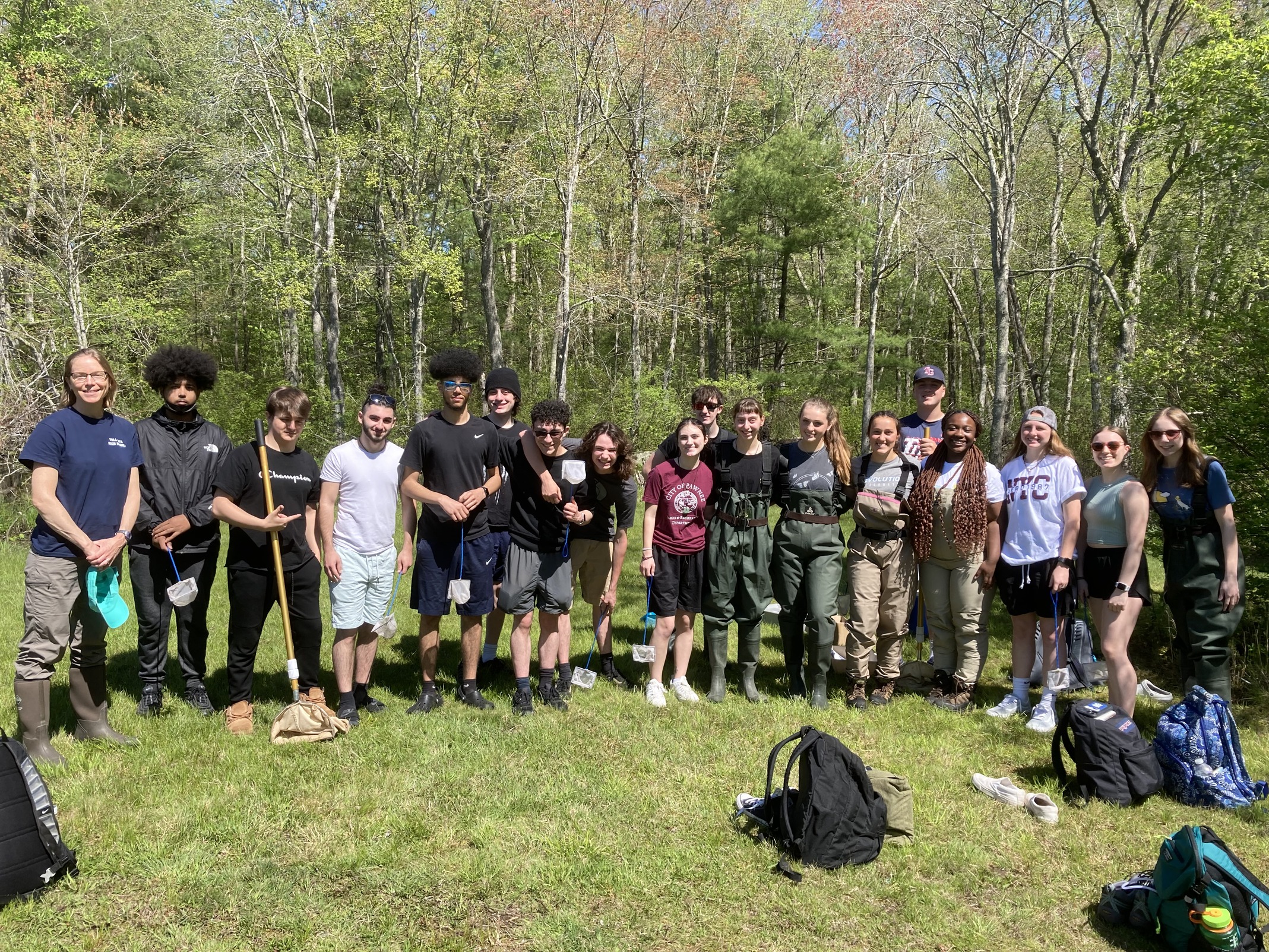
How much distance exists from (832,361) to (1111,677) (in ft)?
Answer: 61.9

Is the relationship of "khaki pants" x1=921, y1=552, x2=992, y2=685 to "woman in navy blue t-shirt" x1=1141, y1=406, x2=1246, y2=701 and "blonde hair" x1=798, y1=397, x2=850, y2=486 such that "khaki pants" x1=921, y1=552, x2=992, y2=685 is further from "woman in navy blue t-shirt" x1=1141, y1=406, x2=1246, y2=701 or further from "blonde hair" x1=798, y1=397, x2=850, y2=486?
"woman in navy blue t-shirt" x1=1141, y1=406, x2=1246, y2=701

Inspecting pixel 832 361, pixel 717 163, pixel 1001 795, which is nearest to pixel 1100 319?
pixel 832 361

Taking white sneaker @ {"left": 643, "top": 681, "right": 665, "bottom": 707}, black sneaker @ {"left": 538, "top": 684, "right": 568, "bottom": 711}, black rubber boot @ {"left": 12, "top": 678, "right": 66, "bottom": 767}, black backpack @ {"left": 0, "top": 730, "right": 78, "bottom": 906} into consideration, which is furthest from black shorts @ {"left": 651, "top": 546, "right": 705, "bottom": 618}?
black rubber boot @ {"left": 12, "top": 678, "right": 66, "bottom": 767}

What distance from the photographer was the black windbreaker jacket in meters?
4.96

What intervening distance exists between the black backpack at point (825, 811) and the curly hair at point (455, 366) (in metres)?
2.99

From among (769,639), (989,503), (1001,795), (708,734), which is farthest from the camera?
(769,639)

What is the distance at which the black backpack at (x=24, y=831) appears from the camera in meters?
2.98

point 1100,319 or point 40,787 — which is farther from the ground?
point 1100,319

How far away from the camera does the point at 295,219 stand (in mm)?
21344

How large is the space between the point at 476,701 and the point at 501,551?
1066 millimetres

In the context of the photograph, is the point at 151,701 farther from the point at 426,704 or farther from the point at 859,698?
the point at 859,698

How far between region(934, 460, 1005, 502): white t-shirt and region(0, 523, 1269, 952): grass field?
1.57m

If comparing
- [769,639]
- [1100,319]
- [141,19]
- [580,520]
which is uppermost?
[141,19]

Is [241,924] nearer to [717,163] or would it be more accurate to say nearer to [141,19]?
[717,163]
